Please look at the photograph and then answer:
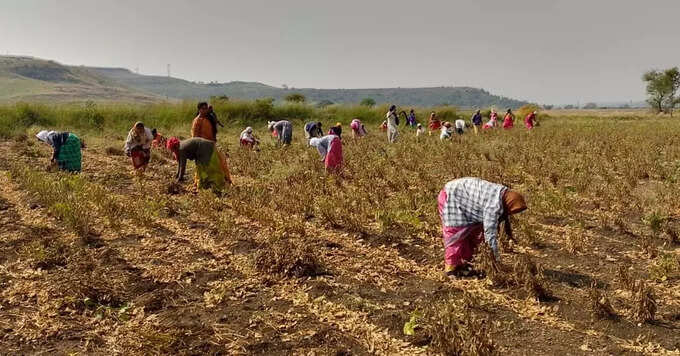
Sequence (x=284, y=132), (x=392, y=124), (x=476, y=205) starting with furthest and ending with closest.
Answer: (x=392, y=124), (x=284, y=132), (x=476, y=205)

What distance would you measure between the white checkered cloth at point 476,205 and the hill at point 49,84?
126392 millimetres

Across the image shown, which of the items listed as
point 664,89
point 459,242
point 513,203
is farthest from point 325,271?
point 664,89

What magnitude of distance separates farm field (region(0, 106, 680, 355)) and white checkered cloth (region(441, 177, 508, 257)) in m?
0.32

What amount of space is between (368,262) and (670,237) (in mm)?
3372

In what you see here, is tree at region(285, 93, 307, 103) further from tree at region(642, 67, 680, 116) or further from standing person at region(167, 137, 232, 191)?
tree at region(642, 67, 680, 116)

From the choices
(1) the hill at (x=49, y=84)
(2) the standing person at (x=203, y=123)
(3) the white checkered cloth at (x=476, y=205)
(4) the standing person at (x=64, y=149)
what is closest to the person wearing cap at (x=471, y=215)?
(3) the white checkered cloth at (x=476, y=205)

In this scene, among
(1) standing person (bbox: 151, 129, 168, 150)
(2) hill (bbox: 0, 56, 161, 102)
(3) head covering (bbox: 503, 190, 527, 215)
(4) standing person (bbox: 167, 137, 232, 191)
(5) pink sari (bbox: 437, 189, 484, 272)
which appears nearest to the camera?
(3) head covering (bbox: 503, 190, 527, 215)

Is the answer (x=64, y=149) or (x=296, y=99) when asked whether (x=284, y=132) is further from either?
(x=296, y=99)

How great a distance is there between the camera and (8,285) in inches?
175

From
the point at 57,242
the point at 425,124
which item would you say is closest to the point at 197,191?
the point at 57,242

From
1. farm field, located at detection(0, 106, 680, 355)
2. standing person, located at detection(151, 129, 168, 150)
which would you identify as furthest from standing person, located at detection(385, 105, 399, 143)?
standing person, located at detection(151, 129, 168, 150)

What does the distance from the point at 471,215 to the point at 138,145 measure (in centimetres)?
731

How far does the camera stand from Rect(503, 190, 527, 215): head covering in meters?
4.02

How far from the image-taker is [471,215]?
441cm
